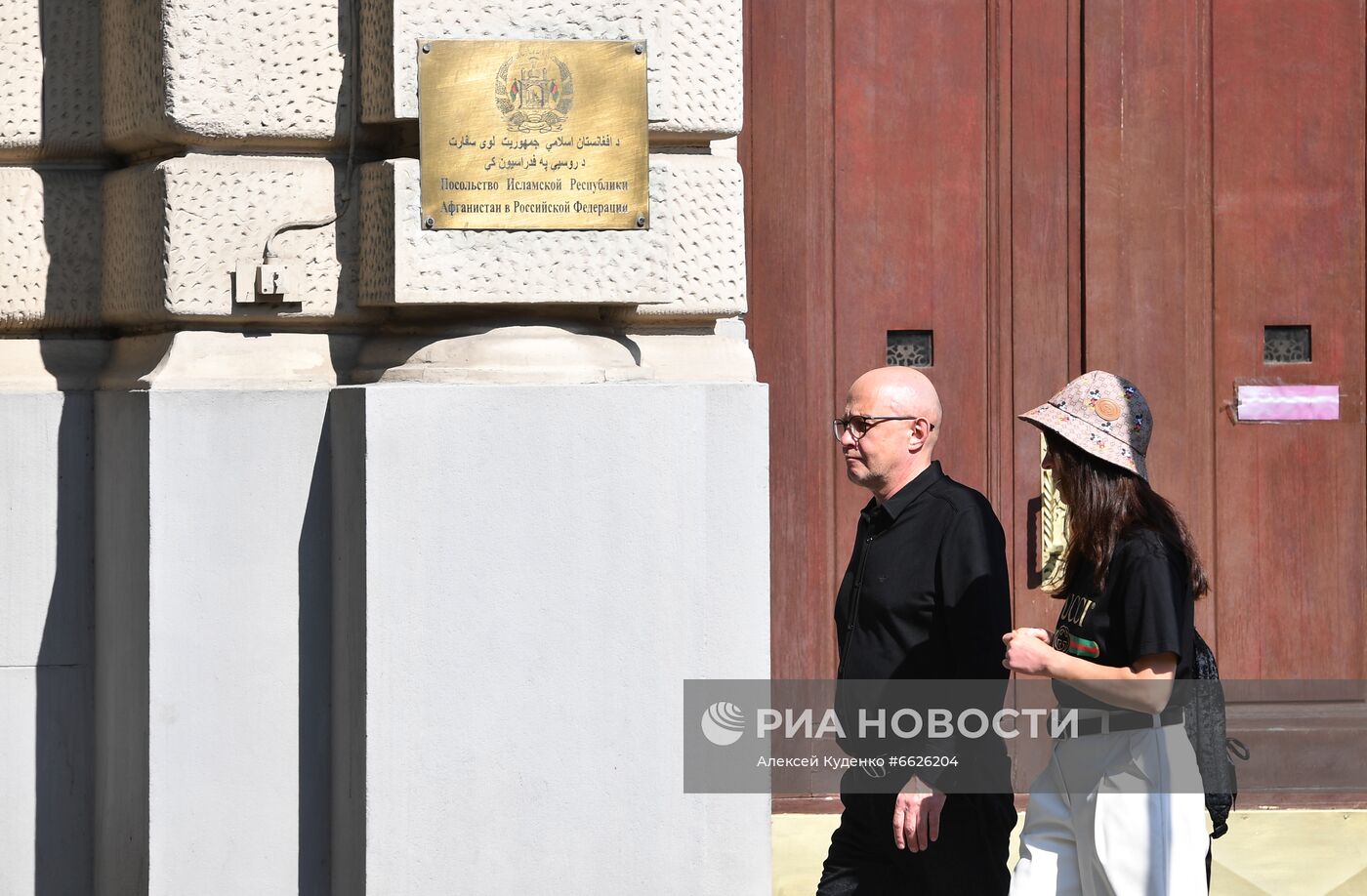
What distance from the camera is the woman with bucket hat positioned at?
128 inches

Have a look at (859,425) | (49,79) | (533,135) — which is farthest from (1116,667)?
(49,79)

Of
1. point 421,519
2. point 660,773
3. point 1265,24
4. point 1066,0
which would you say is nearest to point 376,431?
point 421,519

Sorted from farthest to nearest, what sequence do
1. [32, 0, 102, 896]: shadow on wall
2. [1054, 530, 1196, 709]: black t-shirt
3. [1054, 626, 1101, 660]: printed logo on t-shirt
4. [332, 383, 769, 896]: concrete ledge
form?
[32, 0, 102, 896]: shadow on wall → [332, 383, 769, 896]: concrete ledge → [1054, 626, 1101, 660]: printed logo on t-shirt → [1054, 530, 1196, 709]: black t-shirt

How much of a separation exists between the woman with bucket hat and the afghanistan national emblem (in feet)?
4.18

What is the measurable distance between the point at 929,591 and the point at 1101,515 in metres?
0.43

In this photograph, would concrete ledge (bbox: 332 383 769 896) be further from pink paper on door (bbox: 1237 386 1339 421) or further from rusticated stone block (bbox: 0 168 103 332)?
pink paper on door (bbox: 1237 386 1339 421)

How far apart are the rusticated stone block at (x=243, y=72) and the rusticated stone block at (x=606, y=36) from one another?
0.09m

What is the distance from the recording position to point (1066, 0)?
5102 mm

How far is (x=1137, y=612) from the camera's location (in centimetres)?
325

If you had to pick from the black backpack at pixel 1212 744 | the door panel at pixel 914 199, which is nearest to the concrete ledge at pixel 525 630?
the black backpack at pixel 1212 744

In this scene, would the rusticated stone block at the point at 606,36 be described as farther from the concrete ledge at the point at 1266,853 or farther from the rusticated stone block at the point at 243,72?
the concrete ledge at the point at 1266,853

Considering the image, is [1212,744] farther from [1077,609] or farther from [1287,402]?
[1287,402]

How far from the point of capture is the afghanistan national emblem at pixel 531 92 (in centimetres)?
382

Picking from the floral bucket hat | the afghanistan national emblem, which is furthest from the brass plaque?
the floral bucket hat
